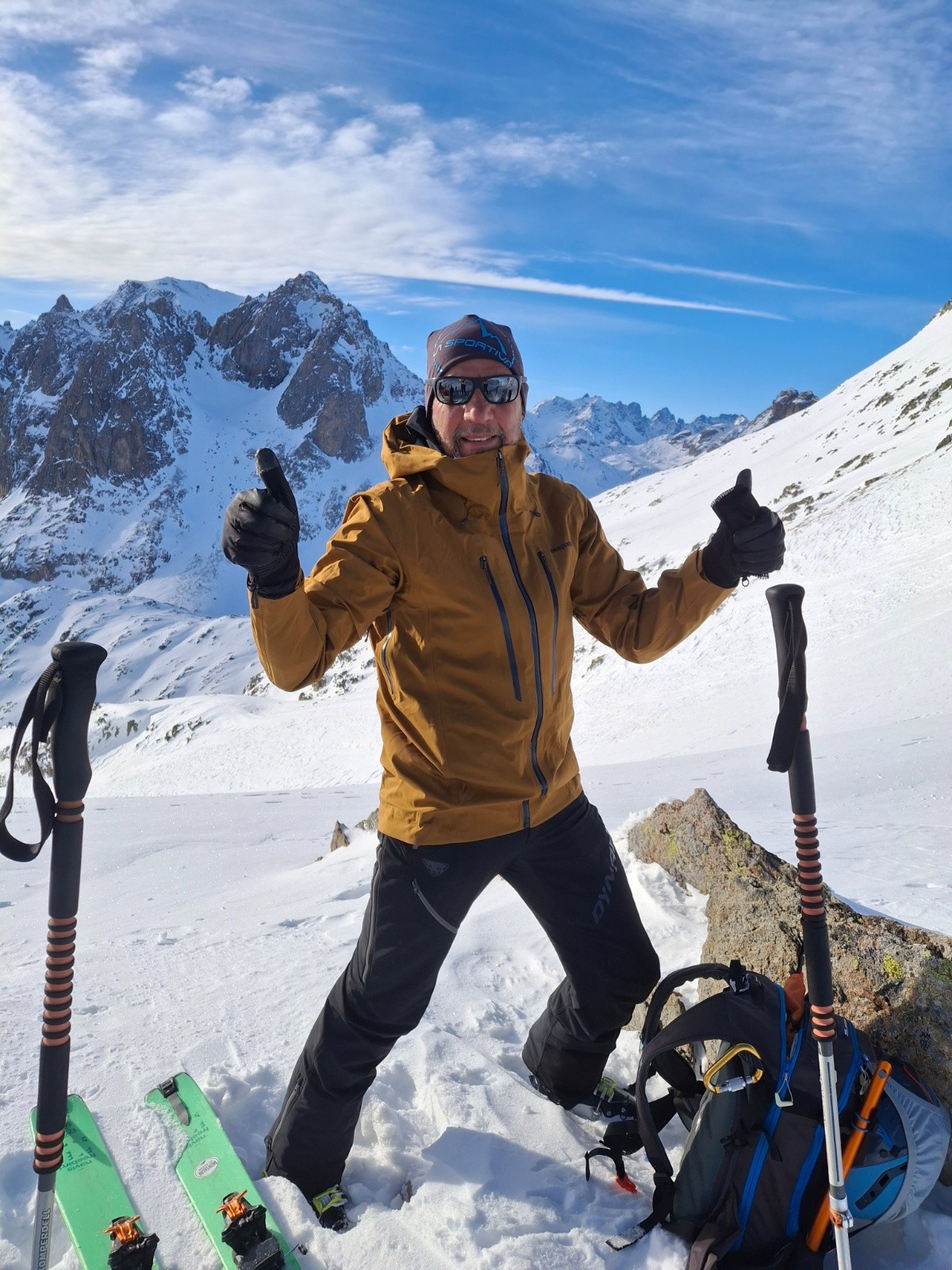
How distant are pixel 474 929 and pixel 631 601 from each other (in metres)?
2.38

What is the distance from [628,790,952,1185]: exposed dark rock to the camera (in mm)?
2723

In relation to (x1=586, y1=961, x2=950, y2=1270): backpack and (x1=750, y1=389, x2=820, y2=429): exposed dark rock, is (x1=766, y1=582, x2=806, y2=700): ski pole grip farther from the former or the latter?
(x1=750, y1=389, x2=820, y2=429): exposed dark rock

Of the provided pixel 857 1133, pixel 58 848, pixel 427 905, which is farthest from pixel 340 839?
pixel 857 1133

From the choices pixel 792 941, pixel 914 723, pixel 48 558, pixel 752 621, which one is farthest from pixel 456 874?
pixel 48 558

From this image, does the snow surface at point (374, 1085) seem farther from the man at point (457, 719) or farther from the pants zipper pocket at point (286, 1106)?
the man at point (457, 719)

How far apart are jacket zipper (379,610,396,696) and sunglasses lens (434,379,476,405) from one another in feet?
2.75

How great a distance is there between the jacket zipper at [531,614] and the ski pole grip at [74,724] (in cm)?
134

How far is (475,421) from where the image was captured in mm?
2945

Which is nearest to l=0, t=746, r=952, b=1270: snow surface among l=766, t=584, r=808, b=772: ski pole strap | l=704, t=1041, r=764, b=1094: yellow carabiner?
l=704, t=1041, r=764, b=1094: yellow carabiner

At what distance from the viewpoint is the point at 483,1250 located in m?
2.40

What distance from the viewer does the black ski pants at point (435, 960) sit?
2729 millimetres

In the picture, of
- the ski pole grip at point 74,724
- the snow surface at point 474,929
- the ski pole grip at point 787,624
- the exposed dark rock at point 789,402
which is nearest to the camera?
the ski pole grip at point 74,724

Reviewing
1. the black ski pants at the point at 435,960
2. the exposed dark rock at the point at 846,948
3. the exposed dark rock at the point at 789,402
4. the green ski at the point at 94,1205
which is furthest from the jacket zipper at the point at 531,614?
the exposed dark rock at the point at 789,402

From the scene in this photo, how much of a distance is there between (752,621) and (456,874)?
1955cm
